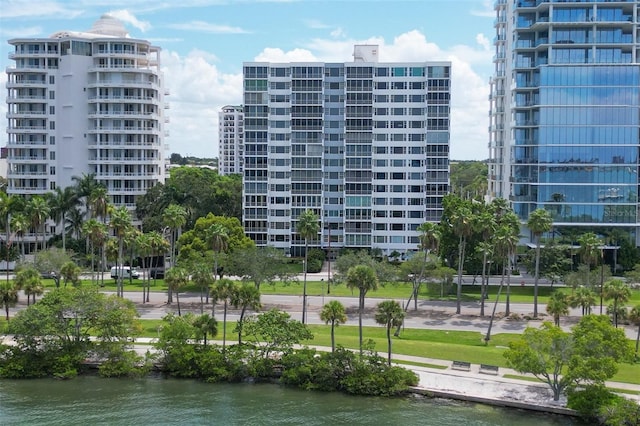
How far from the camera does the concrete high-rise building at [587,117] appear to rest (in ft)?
390

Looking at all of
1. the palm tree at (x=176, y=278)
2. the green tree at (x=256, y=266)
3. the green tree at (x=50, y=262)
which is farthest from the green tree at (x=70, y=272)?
the green tree at (x=256, y=266)

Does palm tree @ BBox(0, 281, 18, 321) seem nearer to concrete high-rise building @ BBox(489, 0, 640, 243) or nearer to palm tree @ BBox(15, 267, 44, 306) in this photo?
palm tree @ BBox(15, 267, 44, 306)

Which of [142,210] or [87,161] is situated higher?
[87,161]

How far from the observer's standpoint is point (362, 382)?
2388 inches

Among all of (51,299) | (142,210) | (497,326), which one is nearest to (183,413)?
(51,299)

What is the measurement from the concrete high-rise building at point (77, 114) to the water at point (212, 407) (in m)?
78.8

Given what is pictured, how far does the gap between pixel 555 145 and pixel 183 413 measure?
83614 millimetres

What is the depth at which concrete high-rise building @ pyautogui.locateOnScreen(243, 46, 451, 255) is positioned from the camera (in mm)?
132375

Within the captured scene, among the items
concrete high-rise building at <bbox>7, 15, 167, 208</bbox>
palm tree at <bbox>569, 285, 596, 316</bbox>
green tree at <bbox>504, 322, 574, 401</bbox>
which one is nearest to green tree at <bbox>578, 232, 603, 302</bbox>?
palm tree at <bbox>569, 285, 596, 316</bbox>

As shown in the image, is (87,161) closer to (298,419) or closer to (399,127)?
(399,127)

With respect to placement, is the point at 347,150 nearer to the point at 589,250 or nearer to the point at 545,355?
the point at 589,250

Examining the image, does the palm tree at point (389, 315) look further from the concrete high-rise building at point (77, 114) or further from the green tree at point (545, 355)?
the concrete high-rise building at point (77, 114)

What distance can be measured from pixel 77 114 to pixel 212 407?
93646 millimetres

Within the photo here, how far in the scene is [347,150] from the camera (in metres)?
134
